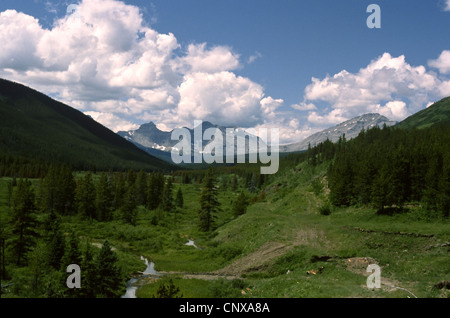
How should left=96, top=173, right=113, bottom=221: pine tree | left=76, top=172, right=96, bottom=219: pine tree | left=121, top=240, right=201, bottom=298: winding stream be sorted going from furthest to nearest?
left=96, top=173, right=113, bottom=221: pine tree
left=76, top=172, right=96, bottom=219: pine tree
left=121, top=240, right=201, bottom=298: winding stream

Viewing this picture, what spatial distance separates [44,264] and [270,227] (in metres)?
36.7

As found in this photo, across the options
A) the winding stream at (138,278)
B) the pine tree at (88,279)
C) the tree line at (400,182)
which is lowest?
the winding stream at (138,278)

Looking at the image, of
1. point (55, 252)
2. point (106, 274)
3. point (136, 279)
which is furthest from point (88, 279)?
point (136, 279)

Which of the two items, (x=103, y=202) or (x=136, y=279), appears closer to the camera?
(x=136, y=279)

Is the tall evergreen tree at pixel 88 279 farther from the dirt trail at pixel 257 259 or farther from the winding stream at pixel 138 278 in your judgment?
the dirt trail at pixel 257 259

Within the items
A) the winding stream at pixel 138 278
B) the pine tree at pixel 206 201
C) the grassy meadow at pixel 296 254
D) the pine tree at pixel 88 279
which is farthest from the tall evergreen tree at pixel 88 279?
the pine tree at pixel 206 201

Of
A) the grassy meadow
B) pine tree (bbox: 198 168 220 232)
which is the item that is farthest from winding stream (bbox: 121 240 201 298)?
pine tree (bbox: 198 168 220 232)

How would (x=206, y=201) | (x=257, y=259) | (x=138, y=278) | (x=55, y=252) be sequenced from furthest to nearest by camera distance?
(x=206, y=201) < (x=257, y=259) < (x=138, y=278) < (x=55, y=252)

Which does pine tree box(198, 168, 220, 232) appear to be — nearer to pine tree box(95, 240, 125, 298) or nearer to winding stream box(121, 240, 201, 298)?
winding stream box(121, 240, 201, 298)

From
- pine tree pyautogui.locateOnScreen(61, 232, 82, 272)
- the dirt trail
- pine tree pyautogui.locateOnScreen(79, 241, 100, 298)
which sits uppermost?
pine tree pyautogui.locateOnScreen(61, 232, 82, 272)

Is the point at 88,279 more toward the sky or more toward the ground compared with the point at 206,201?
more toward the ground

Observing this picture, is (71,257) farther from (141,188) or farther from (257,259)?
(141,188)

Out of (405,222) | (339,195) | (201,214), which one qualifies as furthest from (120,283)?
(339,195)

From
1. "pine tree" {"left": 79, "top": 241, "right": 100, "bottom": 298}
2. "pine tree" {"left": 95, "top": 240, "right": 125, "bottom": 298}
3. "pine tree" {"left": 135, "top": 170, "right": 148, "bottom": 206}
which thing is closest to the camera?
"pine tree" {"left": 79, "top": 241, "right": 100, "bottom": 298}
